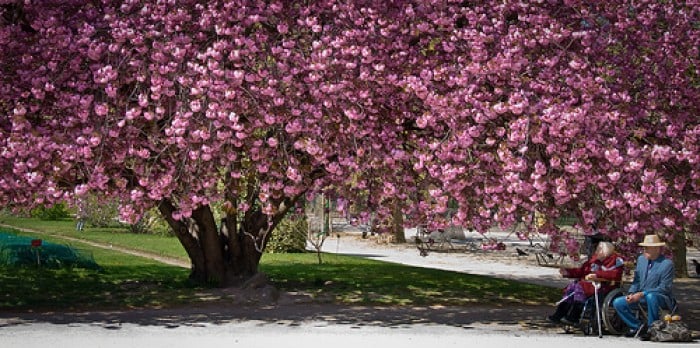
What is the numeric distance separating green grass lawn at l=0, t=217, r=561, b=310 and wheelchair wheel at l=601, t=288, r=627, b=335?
14.0 feet

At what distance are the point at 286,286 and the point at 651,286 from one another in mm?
8565

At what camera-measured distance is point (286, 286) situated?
61.3 ft

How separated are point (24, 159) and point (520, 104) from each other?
6.53 metres

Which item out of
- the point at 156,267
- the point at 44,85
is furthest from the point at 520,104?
the point at 156,267

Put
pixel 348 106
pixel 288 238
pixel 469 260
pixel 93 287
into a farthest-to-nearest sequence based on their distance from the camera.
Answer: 1. pixel 288 238
2. pixel 469 260
3. pixel 93 287
4. pixel 348 106

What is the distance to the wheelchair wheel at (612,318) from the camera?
477 inches

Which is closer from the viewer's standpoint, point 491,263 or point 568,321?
point 568,321

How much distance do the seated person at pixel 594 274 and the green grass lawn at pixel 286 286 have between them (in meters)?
4.03

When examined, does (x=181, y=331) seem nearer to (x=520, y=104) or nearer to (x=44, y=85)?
(x=44, y=85)

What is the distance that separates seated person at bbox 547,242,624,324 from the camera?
40.8 ft

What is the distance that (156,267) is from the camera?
23.5m

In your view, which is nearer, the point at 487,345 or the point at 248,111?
the point at 487,345

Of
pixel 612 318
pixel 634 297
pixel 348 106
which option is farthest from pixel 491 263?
pixel 348 106

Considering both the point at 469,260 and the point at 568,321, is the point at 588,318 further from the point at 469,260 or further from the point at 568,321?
the point at 469,260
